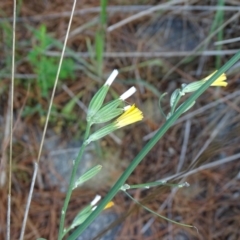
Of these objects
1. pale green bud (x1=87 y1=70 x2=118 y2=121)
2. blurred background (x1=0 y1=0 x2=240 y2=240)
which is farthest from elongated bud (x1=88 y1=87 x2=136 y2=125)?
blurred background (x1=0 y1=0 x2=240 y2=240)

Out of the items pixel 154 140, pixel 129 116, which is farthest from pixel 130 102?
pixel 154 140

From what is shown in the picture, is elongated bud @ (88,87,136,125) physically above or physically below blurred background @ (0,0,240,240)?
above

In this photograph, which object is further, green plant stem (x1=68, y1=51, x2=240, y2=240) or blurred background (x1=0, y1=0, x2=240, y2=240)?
blurred background (x1=0, y1=0, x2=240, y2=240)

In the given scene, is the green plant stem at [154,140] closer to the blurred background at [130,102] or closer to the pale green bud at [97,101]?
the pale green bud at [97,101]

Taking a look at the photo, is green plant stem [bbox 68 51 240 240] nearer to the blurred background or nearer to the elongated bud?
the elongated bud

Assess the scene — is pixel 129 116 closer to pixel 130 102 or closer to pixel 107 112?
pixel 107 112

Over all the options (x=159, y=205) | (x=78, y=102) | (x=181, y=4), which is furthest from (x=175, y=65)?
(x=159, y=205)

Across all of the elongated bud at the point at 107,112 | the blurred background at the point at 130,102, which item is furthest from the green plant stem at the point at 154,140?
the blurred background at the point at 130,102

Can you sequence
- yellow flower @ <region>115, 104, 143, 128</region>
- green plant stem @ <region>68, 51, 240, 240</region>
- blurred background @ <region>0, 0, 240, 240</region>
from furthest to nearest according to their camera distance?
blurred background @ <region>0, 0, 240, 240</region>, yellow flower @ <region>115, 104, 143, 128</region>, green plant stem @ <region>68, 51, 240, 240</region>

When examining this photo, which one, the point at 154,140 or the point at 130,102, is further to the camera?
the point at 130,102
